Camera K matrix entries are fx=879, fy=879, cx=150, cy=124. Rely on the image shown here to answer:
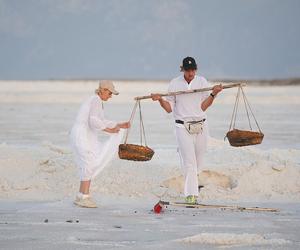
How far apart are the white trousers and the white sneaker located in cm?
98

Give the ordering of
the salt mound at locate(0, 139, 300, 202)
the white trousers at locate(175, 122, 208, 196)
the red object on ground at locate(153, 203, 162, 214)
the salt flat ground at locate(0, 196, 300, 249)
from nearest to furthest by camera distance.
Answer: the salt flat ground at locate(0, 196, 300, 249) < the red object on ground at locate(153, 203, 162, 214) < the white trousers at locate(175, 122, 208, 196) < the salt mound at locate(0, 139, 300, 202)

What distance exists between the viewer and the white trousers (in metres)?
9.18

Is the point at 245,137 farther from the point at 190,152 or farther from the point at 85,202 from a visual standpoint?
the point at 85,202

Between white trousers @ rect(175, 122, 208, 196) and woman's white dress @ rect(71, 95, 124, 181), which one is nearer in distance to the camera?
white trousers @ rect(175, 122, 208, 196)

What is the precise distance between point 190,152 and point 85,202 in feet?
3.98

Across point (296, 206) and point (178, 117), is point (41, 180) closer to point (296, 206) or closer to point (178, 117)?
point (178, 117)

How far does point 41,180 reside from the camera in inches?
420

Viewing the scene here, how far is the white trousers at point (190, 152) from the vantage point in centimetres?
918

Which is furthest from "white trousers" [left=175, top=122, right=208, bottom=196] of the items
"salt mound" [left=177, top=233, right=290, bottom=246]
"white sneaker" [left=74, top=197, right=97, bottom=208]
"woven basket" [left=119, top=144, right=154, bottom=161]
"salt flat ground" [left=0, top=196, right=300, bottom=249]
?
"salt mound" [left=177, top=233, right=290, bottom=246]

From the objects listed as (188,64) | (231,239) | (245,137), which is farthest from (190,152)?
(231,239)

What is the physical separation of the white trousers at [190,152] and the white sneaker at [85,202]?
977 mm

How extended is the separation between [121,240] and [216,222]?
125 centimetres

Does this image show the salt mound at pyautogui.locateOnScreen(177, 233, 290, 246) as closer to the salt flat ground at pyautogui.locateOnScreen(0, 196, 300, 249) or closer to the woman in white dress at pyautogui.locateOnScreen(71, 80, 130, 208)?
the salt flat ground at pyautogui.locateOnScreen(0, 196, 300, 249)

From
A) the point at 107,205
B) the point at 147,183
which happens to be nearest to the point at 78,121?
→ the point at 107,205
